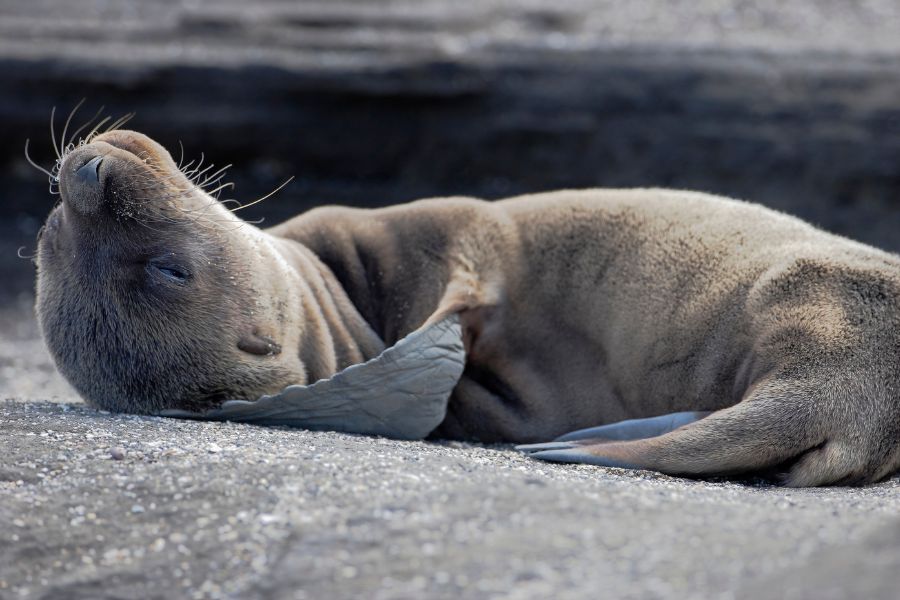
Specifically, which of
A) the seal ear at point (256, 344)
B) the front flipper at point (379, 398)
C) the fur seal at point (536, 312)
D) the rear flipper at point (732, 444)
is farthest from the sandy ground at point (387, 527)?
the seal ear at point (256, 344)

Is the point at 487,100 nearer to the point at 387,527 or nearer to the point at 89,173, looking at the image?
the point at 89,173

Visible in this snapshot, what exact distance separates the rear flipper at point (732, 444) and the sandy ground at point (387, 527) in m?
0.08

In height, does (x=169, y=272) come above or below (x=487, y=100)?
below

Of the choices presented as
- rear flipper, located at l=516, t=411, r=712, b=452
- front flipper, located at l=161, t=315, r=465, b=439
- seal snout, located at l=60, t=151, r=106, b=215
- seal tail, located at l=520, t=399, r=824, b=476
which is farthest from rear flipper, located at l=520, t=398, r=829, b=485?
seal snout, located at l=60, t=151, r=106, b=215

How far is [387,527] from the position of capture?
2.81 meters

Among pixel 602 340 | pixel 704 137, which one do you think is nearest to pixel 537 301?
pixel 602 340

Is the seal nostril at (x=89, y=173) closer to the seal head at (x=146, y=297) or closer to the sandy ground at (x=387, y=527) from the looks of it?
the seal head at (x=146, y=297)

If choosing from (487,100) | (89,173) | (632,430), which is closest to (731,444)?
(632,430)

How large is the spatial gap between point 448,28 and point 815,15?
3198 mm

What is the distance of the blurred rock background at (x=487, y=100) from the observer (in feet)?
28.5

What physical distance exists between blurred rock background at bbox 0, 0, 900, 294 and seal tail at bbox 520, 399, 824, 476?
5.00m

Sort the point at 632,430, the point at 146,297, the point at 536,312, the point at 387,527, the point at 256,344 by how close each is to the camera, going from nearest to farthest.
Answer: the point at 387,527, the point at 632,430, the point at 146,297, the point at 256,344, the point at 536,312

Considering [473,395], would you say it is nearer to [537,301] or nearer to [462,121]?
[537,301]

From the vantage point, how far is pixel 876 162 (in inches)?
338
